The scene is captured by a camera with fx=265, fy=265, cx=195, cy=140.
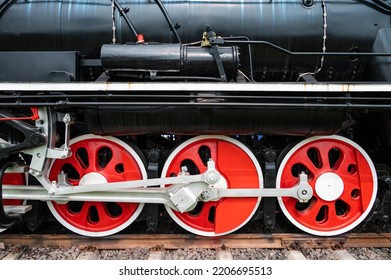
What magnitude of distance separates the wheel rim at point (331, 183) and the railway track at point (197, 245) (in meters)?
0.13

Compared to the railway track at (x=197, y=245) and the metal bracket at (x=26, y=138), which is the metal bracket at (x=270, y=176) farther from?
the metal bracket at (x=26, y=138)

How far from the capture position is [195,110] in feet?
6.05

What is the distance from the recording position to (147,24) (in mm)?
1946

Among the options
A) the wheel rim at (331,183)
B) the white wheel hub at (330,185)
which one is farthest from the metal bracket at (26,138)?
the white wheel hub at (330,185)

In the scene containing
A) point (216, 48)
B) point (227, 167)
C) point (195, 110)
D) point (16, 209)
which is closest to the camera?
point (216, 48)

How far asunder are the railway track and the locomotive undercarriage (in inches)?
3.6

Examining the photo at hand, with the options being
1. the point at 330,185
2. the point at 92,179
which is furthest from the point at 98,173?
the point at 330,185

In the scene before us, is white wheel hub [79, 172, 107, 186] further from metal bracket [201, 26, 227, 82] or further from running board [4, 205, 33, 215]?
metal bracket [201, 26, 227, 82]

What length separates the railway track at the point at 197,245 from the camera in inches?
83.2

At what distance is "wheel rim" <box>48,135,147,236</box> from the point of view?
2094 mm

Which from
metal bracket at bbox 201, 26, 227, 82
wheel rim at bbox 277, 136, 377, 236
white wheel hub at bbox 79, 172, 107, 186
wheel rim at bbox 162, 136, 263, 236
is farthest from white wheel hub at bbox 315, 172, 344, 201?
white wheel hub at bbox 79, 172, 107, 186

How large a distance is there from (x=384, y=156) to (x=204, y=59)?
72.5 inches

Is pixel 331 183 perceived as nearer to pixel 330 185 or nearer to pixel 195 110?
pixel 330 185

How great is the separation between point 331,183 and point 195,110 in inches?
47.9
